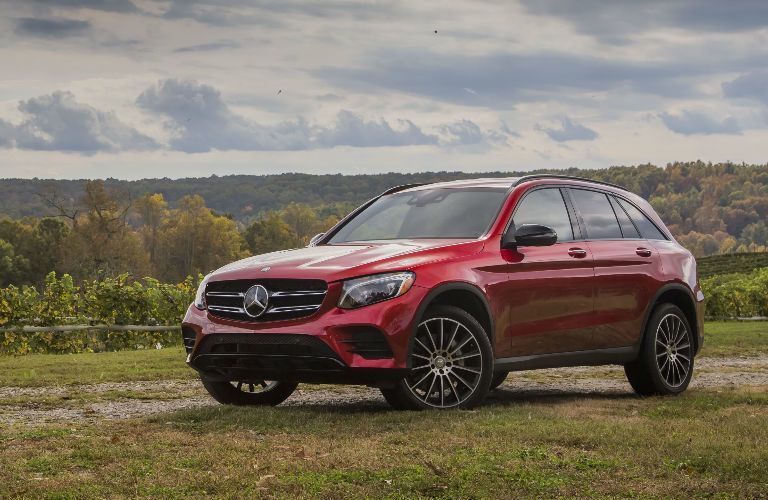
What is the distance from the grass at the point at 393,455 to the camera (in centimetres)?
601

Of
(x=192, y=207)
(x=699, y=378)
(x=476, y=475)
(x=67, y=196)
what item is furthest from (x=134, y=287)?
(x=192, y=207)

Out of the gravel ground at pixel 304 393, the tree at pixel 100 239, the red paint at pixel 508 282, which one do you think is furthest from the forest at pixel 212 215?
the red paint at pixel 508 282

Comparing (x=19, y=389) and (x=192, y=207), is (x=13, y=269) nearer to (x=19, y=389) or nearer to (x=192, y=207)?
(x=192, y=207)

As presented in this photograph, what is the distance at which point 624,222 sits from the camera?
36.6ft

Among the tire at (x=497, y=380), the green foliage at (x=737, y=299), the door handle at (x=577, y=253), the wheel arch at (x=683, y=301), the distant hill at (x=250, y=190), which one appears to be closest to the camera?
the door handle at (x=577, y=253)

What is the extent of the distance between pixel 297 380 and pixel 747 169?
508ft

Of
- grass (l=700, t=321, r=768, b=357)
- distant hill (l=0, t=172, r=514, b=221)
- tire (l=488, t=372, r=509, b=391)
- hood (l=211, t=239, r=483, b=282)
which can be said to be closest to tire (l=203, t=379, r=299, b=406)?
hood (l=211, t=239, r=483, b=282)

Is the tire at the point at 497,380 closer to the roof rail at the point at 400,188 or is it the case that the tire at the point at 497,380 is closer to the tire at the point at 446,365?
the roof rail at the point at 400,188

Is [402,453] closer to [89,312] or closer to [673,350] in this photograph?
[673,350]

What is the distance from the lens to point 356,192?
152 meters

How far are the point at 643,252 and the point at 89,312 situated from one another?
61.0 ft

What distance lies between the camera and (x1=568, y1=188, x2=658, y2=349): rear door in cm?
1038

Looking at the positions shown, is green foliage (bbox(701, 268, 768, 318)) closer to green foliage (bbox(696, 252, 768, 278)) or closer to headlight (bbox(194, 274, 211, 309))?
green foliage (bbox(696, 252, 768, 278))

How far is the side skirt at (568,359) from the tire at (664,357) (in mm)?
192
